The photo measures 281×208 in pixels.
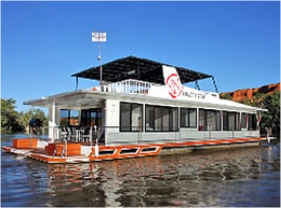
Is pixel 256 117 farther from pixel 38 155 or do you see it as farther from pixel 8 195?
pixel 8 195

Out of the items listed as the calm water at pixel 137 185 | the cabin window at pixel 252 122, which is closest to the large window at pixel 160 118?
the calm water at pixel 137 185

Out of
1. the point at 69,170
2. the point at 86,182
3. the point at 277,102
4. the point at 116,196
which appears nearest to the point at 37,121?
the point at 69,170

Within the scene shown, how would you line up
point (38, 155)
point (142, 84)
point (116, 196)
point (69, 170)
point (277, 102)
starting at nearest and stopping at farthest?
point (116, 196) < point (69, 170) < point (38, 155) < point (142, 84) < point (277, 102)

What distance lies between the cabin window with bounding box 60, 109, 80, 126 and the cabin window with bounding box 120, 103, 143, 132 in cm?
611

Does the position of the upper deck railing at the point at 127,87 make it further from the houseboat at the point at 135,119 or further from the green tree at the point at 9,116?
the green tree at the point at 9,116

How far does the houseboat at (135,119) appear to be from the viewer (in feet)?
44.0

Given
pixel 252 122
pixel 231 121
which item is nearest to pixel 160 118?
pixel 231 121

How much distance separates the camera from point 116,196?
6.78m

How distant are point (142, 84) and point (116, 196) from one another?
32.7 feet

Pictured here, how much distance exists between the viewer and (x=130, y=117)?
48.4ft

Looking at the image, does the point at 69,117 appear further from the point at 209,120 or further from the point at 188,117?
the point at 209,120

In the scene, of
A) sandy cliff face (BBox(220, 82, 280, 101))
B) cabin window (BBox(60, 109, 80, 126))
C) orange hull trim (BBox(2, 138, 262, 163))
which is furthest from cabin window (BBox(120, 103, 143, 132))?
sandy cliff face (BBox(220, 82, 280, 101))

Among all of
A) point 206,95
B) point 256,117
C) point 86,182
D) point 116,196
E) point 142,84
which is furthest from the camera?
point 256,117

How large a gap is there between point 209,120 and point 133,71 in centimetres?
603
